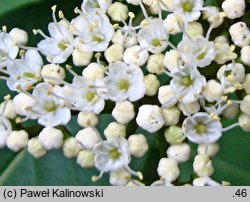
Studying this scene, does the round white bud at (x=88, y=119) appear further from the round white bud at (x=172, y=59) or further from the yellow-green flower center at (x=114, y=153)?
the round white bud at (x=172, y=59)

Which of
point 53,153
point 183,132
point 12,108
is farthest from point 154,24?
point 53,153

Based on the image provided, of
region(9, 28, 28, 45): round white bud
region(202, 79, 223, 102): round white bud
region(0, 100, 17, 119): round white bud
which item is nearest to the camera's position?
region(202, 79, 223, 102): round white bud

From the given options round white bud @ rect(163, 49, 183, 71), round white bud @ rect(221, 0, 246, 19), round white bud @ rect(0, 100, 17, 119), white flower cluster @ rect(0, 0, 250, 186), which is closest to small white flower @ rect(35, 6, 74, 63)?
white flower cluster @ rect(0, 0, 250, 186)

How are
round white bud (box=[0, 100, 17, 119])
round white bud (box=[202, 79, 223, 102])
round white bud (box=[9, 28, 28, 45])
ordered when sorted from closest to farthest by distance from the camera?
round white bud (box=[202, 79, 223, 102]) → round white bud (box=[0, 100, 17, 119]) → round white bud (box=[9, 28, 28, 45])

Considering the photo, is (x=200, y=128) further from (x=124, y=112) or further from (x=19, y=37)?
(x=19, y=37)

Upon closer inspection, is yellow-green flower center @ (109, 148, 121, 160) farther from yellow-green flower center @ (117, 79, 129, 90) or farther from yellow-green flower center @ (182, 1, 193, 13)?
yellow-green flower center @ (182, 1, 193, 13)

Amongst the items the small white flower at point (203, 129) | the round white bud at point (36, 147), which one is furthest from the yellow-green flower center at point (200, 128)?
the round white bud at point (36, 147)
